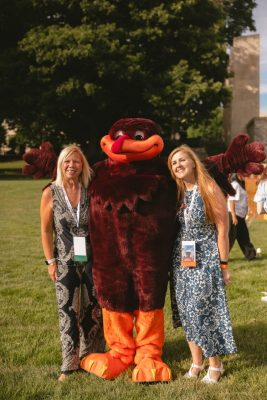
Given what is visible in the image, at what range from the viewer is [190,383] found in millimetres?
3908

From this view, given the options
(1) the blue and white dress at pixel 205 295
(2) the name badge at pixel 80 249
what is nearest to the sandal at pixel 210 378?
(1) the blue and white dress at pixel 205 295

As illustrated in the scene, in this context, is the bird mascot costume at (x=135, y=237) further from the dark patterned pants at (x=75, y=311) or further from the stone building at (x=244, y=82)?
the stone building at (x=244, y=82)

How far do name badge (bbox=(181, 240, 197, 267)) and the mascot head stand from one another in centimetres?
74

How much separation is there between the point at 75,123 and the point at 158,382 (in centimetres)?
2659

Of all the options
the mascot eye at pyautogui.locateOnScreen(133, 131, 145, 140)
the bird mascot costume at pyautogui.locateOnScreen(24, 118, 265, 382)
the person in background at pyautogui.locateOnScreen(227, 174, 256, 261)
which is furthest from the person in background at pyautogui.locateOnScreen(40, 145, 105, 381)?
the person in background at pyautogui.locateOnScreen(227, 174, 256, 261)

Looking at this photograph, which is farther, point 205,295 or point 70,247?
point 70,247

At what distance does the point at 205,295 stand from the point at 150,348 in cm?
64

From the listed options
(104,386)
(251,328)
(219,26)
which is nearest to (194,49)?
(219,26)

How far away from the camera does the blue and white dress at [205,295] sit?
3.91 metres

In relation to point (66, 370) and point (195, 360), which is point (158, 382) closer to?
point (195, 360)

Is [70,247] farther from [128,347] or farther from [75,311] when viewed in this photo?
[128,347]

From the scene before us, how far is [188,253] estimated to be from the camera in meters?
3.93

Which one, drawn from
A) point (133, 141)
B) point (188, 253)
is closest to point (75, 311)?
point (188, 253)

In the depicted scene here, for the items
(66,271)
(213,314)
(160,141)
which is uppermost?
(160,141)
